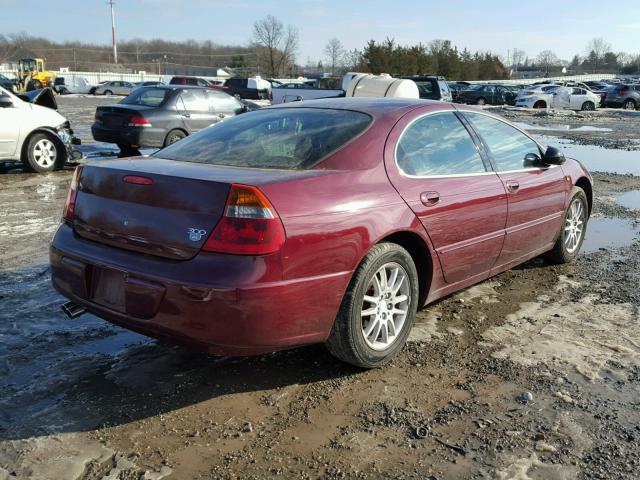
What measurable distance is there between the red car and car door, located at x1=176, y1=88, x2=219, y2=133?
8493mm

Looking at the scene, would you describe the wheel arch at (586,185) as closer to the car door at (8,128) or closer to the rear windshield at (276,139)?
the rear windshield at (276,139)

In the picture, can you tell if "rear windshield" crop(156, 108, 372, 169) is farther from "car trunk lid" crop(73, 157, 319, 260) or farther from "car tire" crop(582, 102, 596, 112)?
"car tire" crop(582, 102, 596, 112)

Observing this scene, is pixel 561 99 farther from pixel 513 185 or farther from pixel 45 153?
pixel 513 185

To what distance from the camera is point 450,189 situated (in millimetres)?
Answer: 3920

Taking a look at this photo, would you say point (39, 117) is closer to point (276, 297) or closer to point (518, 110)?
point (276, 297)

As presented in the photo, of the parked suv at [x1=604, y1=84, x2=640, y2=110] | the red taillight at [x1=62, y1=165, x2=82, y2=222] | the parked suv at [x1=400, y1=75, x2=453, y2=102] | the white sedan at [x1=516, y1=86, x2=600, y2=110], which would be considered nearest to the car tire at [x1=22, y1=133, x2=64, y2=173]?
the red taillight at [x1=62, y1=165, x2=82, y2=222]

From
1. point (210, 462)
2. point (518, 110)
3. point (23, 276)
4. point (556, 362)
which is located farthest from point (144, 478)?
point (518, 110)

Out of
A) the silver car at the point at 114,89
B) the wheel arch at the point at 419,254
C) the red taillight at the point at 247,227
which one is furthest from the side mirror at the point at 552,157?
the silver car at the point at 114,89

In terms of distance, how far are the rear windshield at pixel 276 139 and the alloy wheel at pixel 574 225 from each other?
2.73m

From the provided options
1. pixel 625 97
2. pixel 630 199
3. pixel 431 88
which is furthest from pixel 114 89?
pixel 630 199

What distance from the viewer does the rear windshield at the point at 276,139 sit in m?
3.56

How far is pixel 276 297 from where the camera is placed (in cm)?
288

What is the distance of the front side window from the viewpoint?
4.54m

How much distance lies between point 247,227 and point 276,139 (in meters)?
1.12
